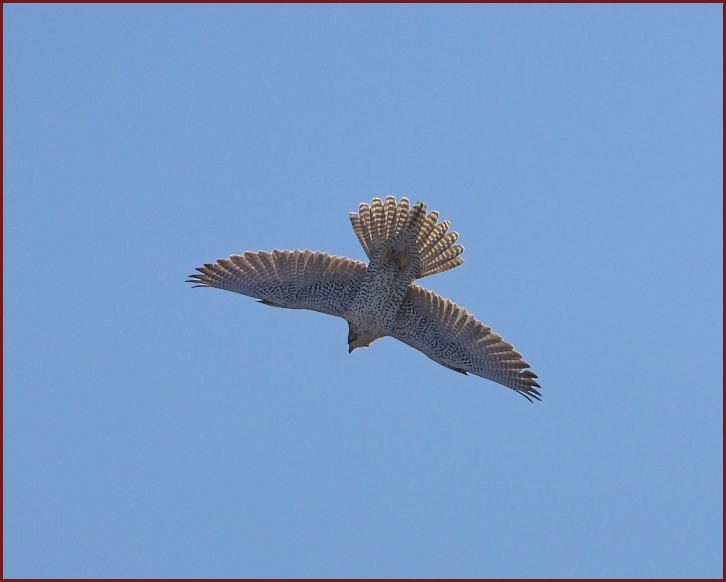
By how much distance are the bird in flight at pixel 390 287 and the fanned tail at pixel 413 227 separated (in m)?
0.01

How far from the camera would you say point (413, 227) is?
4553 cm

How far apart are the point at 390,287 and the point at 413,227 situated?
3.11ft

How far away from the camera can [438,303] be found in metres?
46.1

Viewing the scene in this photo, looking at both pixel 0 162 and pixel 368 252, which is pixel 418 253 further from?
pixel 0 162

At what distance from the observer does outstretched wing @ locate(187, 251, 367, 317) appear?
1817 inches

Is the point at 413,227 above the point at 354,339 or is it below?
above

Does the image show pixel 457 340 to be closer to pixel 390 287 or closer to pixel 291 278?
pixel 390 287

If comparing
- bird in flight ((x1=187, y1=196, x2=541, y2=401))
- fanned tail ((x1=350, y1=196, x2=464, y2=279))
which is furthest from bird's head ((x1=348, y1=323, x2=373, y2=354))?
fanned tail ((x1=350, y1=196, x2=464, y2=279))

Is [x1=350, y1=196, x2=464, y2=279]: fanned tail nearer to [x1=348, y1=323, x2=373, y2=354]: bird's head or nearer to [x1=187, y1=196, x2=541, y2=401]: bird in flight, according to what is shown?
[x1=187, y1=196, x2=541, y2=401]: bird in flight

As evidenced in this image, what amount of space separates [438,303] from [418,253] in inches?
33.2

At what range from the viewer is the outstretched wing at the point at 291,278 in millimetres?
46156

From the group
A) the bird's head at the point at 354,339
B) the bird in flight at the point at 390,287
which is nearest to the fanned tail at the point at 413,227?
the bird in flight at the point at 390,287

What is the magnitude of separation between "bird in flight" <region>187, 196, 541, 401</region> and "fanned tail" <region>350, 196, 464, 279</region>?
0.04 feet

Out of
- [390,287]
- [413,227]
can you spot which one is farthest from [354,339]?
[413,227]
